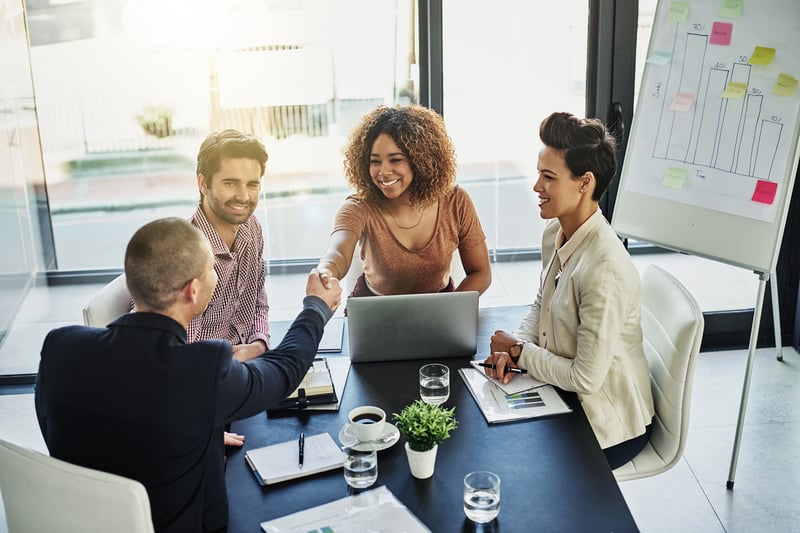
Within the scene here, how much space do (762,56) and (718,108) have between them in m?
0.24

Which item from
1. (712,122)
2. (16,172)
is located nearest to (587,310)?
(712,122)

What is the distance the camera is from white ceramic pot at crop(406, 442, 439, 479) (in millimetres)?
1674

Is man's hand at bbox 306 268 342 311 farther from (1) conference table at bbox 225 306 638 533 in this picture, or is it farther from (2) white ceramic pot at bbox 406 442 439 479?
(2) white ceramic pot at bbox 406 442 439 479

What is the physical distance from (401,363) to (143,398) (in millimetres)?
929

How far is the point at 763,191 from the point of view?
9.64 feet

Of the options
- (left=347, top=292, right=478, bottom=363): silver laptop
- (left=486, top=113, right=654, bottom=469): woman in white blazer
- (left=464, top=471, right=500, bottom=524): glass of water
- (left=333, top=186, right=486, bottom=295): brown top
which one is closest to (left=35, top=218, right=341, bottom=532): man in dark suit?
(left=464, top=471, right=500, bottom=524): glass of water

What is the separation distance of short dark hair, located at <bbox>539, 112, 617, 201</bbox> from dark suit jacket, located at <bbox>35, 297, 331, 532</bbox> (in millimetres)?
1196

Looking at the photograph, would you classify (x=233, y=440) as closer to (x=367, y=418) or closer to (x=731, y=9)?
(x=367, y=418)

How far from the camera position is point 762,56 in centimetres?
293

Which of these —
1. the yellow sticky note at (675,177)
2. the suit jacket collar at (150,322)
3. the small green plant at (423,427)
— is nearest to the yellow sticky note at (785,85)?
the yellow sticky note at (675,177)

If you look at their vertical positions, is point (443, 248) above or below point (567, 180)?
below

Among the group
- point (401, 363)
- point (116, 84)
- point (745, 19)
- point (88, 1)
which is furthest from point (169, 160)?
point (745, 19)

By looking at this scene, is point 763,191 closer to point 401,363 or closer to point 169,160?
point 401,363

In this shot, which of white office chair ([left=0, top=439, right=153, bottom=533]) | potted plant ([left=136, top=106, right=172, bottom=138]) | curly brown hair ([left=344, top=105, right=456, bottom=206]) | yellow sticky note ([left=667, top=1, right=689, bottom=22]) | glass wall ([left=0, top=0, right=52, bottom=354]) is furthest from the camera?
potted plant ([left=136, top=106, right=172, bottom=138])
